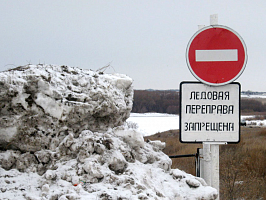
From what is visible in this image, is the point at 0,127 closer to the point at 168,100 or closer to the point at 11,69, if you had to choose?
the point at 11,69

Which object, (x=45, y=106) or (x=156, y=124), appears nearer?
(x=45, y=106)

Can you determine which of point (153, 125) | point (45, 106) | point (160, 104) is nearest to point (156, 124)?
point (153, 125)

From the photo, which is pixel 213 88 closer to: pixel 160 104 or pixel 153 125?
pixel 153 125

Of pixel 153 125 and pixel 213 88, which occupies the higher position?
pixel 213 88

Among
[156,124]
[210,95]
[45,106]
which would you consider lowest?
[156,124]

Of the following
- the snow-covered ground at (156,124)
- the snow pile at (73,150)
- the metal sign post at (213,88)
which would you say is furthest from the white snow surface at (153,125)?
the metal sign post at (213,88)

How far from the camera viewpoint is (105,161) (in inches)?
108

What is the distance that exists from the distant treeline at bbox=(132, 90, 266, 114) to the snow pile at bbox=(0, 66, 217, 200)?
52269 millimetres

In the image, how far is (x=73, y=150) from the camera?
2832mm

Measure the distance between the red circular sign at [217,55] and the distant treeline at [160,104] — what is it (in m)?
52.8

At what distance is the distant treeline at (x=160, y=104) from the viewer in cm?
5725

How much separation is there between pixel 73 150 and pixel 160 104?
191 feet

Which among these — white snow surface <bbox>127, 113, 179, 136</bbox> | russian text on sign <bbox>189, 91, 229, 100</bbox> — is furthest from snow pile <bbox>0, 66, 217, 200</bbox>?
white snow surface <bbox>127, 113, 179, 136</bbox>

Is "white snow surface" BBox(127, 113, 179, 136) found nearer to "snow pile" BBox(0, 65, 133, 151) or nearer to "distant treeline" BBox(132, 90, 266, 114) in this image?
"distant treeline" BBox(132, 90, 266, 114)
